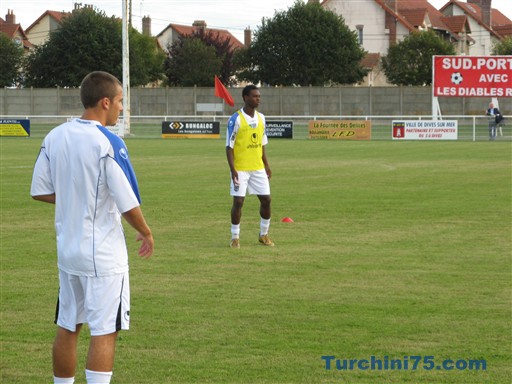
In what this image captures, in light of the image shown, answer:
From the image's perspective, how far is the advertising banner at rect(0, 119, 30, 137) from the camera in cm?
4794

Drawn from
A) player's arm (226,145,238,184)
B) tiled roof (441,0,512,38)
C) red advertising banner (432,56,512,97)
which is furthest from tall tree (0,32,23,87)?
player's arm (226,145,238,184)

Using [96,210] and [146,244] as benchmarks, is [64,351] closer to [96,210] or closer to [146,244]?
[146,244]

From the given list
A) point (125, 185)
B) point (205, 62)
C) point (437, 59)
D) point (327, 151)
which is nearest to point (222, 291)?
point (125, 185)

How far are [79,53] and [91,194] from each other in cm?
7006

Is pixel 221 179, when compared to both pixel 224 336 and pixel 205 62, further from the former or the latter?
Answer: pixel 205 62

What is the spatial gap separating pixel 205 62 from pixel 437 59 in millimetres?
40175

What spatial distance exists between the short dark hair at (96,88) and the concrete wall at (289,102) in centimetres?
5638

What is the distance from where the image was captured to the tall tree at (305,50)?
76.7 metres

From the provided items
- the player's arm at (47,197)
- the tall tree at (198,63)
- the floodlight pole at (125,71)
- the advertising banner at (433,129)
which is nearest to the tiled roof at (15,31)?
the tall tree at (198,63)

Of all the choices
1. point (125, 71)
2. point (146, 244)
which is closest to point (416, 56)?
point (125, 71)

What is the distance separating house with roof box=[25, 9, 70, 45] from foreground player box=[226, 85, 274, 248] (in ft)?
318

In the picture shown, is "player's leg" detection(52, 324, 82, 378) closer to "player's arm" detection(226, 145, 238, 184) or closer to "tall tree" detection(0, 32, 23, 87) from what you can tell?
"player's arm" detection(226, 145, 238, 184)

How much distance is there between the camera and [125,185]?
18.2ft

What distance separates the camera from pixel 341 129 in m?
46.1
